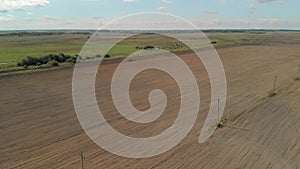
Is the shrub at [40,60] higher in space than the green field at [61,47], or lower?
higher

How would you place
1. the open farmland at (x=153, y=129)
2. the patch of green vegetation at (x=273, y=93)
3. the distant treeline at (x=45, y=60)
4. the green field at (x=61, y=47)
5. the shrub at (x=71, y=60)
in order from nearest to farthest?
the open farmland at (x=153, y=129) < the patch of green vegetation at (x=273, y=93) < the distant treeline at (x=45, y=60) < the shrub at (x=71, y=60) < the green field at (x=61, y=47)

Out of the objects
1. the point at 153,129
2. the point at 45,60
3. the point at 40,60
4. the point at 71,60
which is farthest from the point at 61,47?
the point at 153,129

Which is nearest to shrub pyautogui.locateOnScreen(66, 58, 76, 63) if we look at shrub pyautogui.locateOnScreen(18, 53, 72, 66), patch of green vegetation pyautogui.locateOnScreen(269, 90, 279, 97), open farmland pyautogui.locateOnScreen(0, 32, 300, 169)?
shrub pyautogui.locateOnScreen(18, 53, 72, 66)

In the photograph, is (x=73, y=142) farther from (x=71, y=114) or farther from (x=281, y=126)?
(x=281, y=126)

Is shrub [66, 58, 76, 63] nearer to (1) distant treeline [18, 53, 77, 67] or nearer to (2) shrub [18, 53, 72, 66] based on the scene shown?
(1) distant treeline [18, 53, 77, 67]

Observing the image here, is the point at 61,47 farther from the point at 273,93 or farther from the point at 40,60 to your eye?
the point at 273,93

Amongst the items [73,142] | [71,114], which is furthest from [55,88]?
[73,142]

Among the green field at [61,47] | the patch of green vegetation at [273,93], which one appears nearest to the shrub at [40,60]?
the green field at [61,47]

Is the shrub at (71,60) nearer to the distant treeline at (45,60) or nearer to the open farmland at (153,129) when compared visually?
the distant treeline at (45,60)

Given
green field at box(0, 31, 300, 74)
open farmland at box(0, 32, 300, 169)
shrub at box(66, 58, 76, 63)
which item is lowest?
green field at box(0, 31, 300, 74)

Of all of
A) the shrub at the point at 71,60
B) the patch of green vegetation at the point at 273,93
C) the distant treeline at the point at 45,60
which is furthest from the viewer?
the shrub at the point at 71,60
